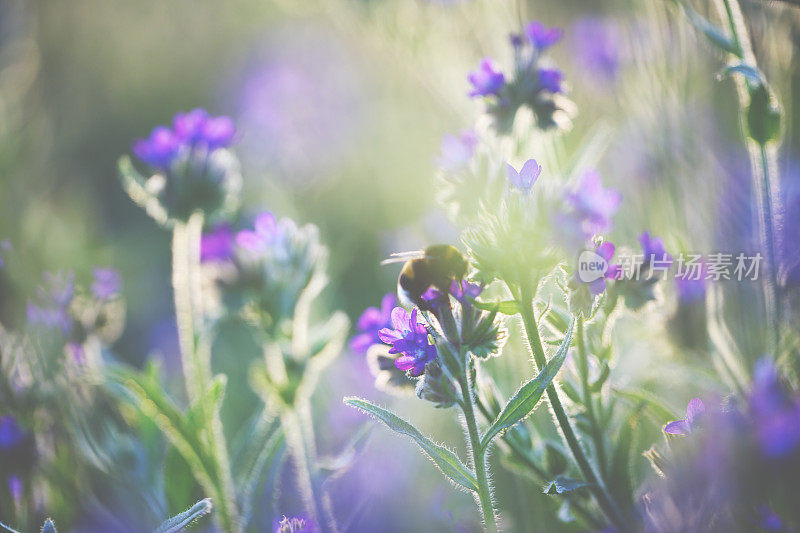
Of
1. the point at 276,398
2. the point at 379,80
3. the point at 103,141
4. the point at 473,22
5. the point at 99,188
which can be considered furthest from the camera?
the point at 379,80

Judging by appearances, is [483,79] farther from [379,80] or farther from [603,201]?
[379,80]

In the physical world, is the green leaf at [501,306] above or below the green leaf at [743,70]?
below

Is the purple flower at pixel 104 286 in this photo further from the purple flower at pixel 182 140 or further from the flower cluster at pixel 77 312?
the purple flower at pixel 182 140

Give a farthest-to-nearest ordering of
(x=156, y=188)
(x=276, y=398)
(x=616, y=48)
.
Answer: (x=616, y=48) → (x=156, y=188) → (x=276, y=398)

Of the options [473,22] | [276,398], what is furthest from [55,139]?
[276,398]

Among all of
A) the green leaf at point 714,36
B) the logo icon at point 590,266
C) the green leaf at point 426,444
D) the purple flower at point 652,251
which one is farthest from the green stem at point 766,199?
the green leaf at point 426,444

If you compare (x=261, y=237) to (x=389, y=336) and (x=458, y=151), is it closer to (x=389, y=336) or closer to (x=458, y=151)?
(x=458, y=151)

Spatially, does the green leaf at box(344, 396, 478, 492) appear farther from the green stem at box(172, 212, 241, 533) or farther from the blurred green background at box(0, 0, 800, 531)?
the green stem at box(172, 212, 241, 533)
